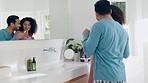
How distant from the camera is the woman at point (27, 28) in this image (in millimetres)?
2176

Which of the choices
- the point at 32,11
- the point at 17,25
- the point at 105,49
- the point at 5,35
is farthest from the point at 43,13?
the point at 105,49

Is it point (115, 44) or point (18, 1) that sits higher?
point (18, 1)

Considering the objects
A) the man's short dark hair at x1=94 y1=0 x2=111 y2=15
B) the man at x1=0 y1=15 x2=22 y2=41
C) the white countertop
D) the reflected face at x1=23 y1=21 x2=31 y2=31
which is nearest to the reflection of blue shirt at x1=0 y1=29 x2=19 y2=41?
the man at x1=0 y1=15 x2=22 y2=41

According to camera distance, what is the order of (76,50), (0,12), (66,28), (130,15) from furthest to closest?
(130,15)
(66,28)
(76,50)
(0,12)

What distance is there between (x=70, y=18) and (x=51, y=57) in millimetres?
644

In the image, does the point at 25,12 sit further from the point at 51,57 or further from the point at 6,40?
the point at 51,57

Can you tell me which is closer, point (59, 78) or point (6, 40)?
point (59, 78)

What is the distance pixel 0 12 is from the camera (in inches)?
77.0

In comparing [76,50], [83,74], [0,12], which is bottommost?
[83,74]

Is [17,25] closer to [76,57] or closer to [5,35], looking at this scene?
[5,35]

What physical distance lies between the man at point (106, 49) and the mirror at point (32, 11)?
2.31 ft

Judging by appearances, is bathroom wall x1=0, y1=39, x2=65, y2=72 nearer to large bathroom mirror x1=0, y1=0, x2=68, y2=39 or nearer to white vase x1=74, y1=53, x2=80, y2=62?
large bathroom mirror x1=0, y1=0, x2=68, y2=39

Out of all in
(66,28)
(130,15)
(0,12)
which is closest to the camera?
(0,12)

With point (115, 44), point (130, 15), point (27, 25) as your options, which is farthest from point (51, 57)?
point (130, 15)
